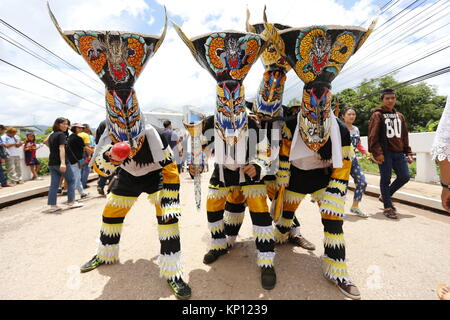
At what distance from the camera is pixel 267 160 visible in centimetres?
Result: 212

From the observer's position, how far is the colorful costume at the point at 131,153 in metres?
1.72

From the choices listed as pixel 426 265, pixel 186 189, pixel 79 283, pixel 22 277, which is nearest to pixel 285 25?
pixel 426 265

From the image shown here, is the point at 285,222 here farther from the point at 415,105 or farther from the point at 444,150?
the point at 415,105

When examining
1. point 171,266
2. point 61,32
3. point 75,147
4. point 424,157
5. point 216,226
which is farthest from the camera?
point 424,157

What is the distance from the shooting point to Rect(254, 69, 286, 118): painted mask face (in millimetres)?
2260

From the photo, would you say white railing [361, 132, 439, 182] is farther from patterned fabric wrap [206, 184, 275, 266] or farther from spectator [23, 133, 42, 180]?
spectator [23, 133, 42, 180]

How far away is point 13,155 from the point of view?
23.6 feet

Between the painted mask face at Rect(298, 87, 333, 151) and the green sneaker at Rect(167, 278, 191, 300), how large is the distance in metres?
1.64

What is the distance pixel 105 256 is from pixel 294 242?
7.28ft

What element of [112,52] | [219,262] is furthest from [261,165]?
[112,52]

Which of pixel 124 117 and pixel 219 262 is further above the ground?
pixel 124 117

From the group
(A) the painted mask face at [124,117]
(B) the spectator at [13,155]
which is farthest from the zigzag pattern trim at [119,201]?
(B) the spectator at [13,155]

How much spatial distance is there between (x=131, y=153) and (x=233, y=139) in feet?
2.87

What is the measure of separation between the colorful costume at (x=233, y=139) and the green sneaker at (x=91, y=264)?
1143 millimetres
